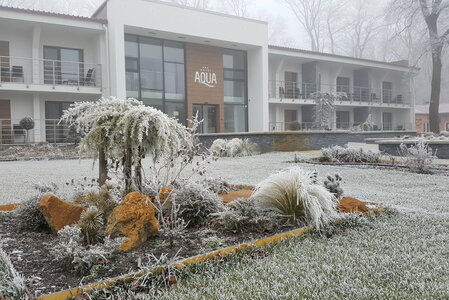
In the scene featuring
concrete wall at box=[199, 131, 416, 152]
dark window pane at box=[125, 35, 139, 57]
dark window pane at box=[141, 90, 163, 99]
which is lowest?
concrete wall at box=[199, 131, 416, 152]

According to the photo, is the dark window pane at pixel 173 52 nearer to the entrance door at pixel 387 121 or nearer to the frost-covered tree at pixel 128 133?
the frost-covered tree at pixel 128 133

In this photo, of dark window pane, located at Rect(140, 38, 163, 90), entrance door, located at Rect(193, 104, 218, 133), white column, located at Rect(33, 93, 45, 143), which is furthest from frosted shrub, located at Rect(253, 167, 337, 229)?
entrance door, located at Rect(193, 104, 218, 133)

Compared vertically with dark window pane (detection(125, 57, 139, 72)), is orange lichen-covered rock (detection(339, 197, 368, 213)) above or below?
below

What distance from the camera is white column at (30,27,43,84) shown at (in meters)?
16.1

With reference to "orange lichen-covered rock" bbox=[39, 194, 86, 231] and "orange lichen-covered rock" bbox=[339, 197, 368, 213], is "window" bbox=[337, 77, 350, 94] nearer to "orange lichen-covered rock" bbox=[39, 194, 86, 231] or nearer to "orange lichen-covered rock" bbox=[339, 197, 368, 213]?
"orange lichen-covered rock" bbox=[339, 197, 368, 213]

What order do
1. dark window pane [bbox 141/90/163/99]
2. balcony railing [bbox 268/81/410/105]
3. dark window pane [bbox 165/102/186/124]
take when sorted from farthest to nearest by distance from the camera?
balcony railing [bbox 268/81/410/105], dark window pane [bbox 165/102/186/124], dark window pane [bbox 141/90/163/99]

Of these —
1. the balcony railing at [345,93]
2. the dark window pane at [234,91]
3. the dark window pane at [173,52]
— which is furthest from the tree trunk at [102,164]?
the balcony railing at [345,93]

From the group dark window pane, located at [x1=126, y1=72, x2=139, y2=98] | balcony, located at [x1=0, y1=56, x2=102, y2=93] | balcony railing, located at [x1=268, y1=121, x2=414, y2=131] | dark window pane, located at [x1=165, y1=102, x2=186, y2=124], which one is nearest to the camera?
balcony, located at [x1=0, y1=56, x2=102, y2=93]

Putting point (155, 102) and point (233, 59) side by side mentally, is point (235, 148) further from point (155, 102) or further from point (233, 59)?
point (233, 59)

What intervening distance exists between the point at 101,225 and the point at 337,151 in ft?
25.4

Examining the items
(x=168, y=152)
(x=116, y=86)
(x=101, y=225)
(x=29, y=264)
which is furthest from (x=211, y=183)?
(x=116, y=86)

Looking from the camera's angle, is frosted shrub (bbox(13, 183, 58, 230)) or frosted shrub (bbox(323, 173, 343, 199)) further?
frosted shrub (bbox(323, 173, 343, 199))

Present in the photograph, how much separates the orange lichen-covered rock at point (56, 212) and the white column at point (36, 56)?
586 inches

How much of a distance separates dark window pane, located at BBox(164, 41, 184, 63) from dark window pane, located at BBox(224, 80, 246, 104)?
120 inches
